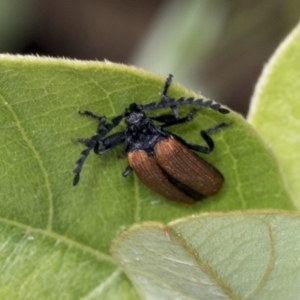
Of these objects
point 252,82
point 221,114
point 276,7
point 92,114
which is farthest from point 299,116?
point 252,82

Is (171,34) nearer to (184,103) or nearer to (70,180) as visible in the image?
(184,103)

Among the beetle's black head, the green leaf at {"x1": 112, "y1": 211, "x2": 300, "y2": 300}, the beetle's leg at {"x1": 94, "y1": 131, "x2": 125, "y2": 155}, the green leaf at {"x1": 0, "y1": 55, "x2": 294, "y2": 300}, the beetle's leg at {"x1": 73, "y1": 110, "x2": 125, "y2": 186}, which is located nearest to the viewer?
the green leaf at {"x1": 112, "y1": 211, "x2": 300, "y2": 300}

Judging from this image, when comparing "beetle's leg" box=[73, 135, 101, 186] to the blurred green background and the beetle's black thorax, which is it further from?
the blurred green background

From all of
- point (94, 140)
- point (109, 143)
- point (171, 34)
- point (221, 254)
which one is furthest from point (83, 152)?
point (171, 34)

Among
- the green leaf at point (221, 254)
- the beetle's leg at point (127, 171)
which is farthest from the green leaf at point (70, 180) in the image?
the green leaf at point (221, 254)

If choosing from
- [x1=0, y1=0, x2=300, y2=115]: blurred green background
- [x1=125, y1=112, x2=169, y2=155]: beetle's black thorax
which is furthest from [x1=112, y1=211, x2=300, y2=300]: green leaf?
[x1=0, y1=0, x2=300, y2=115]: blurred green background

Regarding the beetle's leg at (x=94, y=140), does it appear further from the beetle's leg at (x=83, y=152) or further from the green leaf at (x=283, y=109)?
the green leaf at (x=283, y=109)
